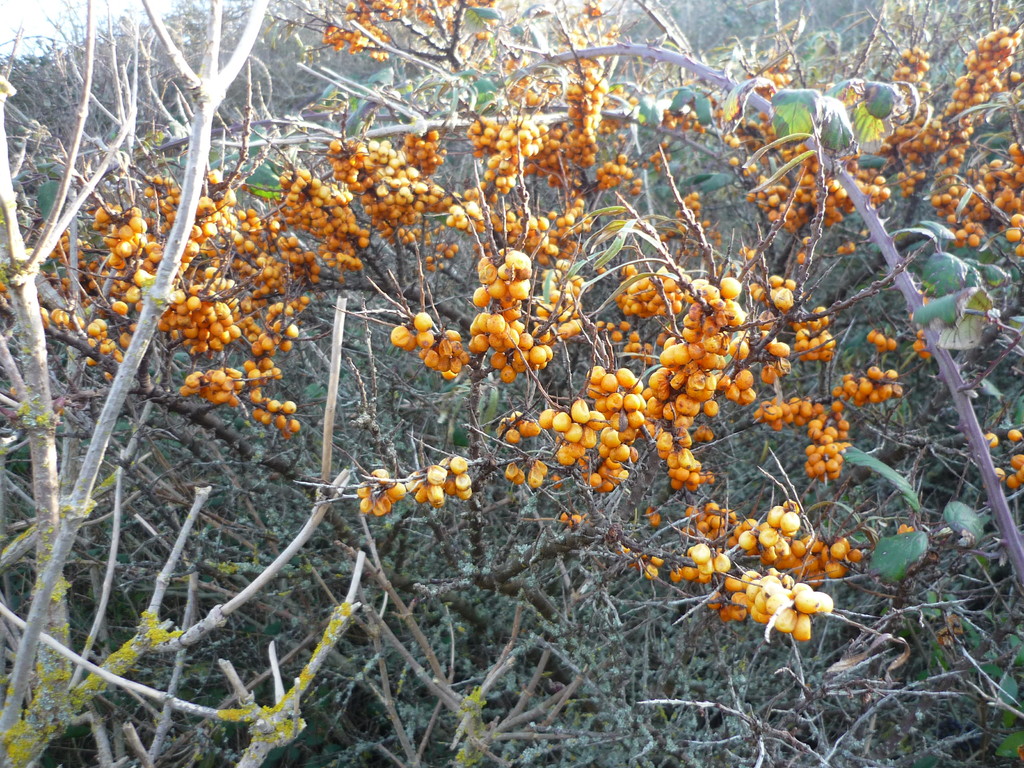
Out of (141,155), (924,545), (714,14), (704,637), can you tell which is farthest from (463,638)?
(714,14)

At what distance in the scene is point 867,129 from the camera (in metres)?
2.33

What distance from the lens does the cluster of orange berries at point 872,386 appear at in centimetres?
228

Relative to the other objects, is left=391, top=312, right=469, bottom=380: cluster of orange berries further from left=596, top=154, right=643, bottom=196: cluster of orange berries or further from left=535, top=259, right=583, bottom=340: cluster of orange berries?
left=596, top=154, right=643, bottom=196: cluster of orange berries

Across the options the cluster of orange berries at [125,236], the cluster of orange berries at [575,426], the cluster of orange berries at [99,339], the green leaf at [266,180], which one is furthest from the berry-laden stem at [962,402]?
the cluster of orange berries at [99,339]

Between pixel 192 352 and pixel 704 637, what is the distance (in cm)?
182

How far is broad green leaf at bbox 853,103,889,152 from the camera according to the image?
7.56ft

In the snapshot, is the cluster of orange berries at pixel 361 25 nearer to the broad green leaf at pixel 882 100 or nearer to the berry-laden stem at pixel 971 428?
the broad green leaf at pixel 882 100

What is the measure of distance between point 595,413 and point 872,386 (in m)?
1.41

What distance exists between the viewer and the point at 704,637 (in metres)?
2.19

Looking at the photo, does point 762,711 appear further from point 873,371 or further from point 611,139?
point 611,139

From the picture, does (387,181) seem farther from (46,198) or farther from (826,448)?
(826,448)

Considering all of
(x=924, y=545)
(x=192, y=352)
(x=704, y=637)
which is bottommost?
(x=704, y=637)

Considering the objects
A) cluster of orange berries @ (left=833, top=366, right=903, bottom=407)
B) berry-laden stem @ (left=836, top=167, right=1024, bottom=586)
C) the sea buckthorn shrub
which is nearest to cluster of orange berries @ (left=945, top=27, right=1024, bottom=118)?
the sea buckthorn shrub

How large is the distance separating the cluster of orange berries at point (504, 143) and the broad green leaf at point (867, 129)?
1093mm
